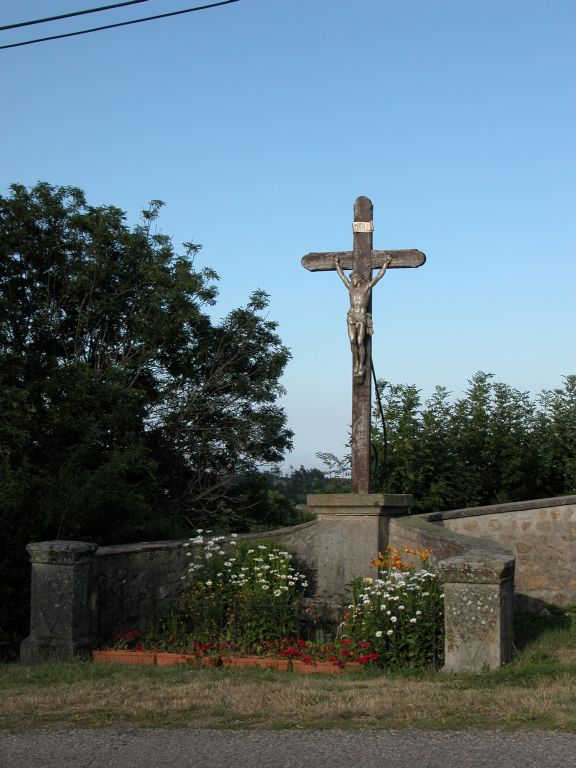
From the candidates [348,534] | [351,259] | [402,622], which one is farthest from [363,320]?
[402,622]

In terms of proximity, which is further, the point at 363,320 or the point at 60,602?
the point at 363,320

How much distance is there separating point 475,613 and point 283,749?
249cm

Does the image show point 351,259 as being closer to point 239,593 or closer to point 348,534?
point 348,534

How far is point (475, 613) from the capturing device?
22.7 ft

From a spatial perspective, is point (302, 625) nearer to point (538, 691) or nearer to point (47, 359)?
point (538, 691)

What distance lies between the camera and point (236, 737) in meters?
5.16

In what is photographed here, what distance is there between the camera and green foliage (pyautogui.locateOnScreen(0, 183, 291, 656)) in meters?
13.0

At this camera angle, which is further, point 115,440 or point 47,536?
point 115,440

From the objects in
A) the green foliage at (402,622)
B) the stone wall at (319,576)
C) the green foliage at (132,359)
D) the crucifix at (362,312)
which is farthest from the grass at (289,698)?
the green foliage at (132,359)

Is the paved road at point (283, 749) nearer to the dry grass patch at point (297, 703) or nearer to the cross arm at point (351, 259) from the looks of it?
the dry grass patch at point (297, 703)

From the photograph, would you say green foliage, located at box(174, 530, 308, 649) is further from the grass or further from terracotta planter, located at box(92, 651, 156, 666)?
the grass

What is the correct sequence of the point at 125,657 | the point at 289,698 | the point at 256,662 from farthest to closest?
1. the point at 125,657
2. the point at 256,662
3. the point at 289,698

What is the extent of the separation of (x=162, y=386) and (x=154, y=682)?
8519 mm

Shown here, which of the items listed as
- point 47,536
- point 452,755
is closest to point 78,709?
point 452,755
